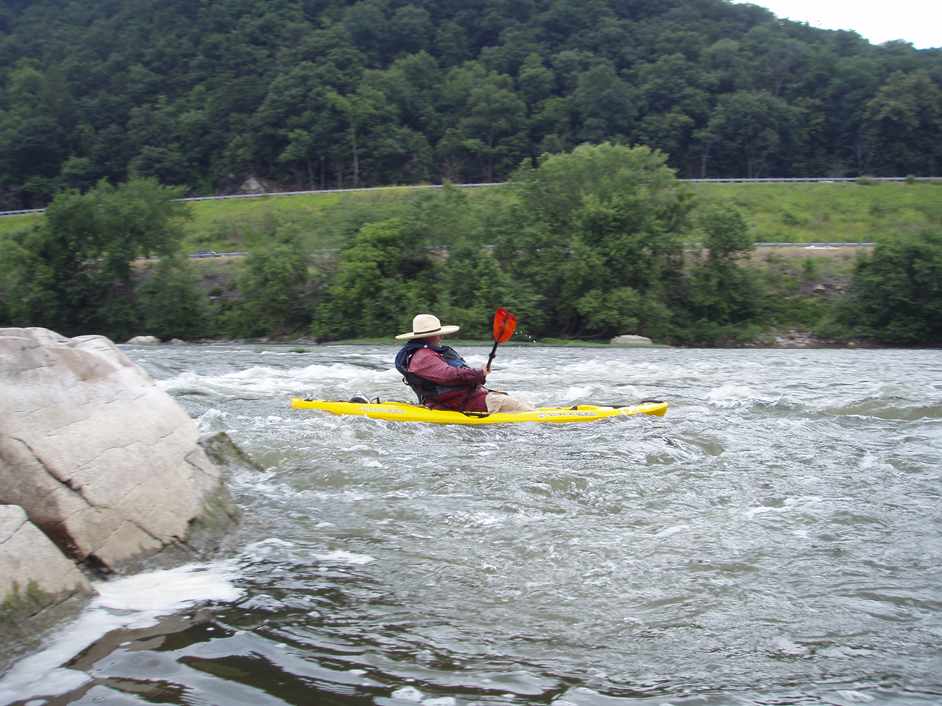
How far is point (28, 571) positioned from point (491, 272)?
2295 cm

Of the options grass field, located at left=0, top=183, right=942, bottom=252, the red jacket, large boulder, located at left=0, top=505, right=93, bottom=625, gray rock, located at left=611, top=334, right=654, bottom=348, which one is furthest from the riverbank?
large boulder, located at left=0, top=505, right=93, bottom=625

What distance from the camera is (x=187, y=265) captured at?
94.6 ft

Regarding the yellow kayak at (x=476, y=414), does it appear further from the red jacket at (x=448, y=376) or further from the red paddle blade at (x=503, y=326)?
the red paddle blade at (x=503, y=326)

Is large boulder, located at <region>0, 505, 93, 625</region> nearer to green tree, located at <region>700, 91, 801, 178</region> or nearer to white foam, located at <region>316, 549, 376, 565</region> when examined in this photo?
white foam, located at <region>316, 549, 376, 565</region>

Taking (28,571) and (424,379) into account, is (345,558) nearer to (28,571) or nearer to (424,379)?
(28,571)

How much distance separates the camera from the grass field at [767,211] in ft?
108

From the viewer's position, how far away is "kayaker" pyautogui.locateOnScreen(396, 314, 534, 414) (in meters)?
9.25

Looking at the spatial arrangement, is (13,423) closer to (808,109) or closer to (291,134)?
(291,134)

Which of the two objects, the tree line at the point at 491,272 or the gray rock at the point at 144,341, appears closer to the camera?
the tree line at the point at 491,272

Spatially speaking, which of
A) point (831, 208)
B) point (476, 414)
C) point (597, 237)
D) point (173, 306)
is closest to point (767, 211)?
point (831, 208)

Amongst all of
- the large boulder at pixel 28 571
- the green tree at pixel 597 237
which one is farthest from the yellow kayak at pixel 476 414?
the green tree at pixel 597 237

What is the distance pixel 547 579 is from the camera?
4.77 m

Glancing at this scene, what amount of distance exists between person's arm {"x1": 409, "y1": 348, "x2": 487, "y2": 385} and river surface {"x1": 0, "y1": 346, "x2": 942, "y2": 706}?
558 millimetres

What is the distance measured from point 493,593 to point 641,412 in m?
5.49
